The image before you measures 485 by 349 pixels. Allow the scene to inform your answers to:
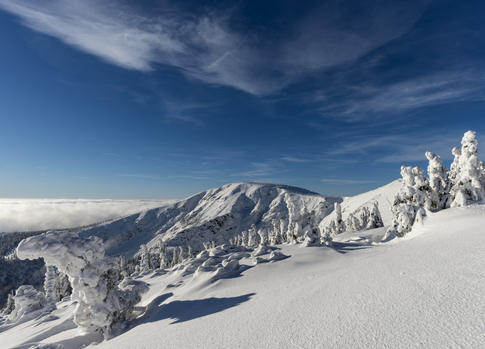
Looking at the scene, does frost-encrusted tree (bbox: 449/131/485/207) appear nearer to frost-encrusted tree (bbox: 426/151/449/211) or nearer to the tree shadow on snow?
frost-encrusted tree (bbox: 426/151/449/211)

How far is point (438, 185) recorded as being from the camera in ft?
101

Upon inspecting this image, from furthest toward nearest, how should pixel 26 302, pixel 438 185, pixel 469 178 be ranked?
pixel 26 302 < pixel 438 185 < pixel 469 178

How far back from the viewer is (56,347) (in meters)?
13.7

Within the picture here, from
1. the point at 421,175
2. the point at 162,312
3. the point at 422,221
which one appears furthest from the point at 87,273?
the point at 421,175

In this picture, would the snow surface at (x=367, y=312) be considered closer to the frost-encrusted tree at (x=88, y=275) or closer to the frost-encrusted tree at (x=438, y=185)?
the frost-encrusted tree at (x=88, y=275)

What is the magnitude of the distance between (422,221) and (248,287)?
707 inches

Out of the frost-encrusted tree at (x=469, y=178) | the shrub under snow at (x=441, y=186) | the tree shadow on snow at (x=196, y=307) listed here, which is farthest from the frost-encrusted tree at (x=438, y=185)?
the tree shadow on snow at (x=196, y=307)

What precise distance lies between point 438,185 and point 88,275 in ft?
127

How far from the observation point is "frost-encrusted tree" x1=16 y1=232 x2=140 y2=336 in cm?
1484

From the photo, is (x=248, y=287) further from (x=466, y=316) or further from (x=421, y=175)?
(x=421, y=175)

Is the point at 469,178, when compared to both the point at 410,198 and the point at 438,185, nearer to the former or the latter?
the point at 438,185

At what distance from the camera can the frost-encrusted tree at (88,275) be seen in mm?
14836

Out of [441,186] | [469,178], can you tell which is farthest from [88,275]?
[441,186]

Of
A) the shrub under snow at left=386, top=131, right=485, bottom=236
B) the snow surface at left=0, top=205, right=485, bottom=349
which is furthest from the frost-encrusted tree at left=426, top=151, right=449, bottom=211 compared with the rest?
the snow surface at left=0, top=205, right=485, bottom=349
